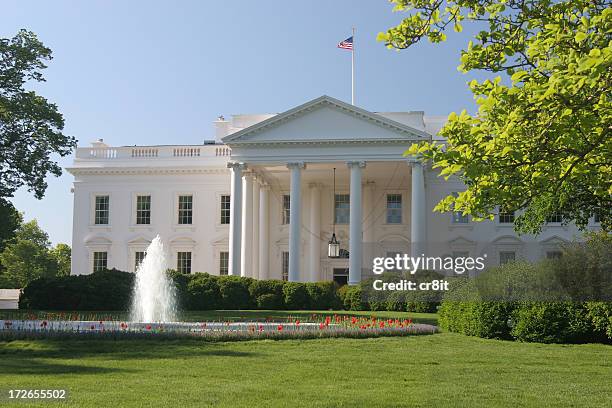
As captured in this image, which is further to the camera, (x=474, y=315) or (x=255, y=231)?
(x=255, y=231)

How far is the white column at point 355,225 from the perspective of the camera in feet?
133

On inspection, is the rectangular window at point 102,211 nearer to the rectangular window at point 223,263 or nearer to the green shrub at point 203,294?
the rectangular window at point 223,263

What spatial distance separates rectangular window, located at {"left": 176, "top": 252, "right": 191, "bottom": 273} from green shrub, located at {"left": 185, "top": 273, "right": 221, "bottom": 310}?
12670mm

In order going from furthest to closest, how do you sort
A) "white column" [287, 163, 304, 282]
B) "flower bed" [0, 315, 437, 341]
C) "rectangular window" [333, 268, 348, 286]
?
"rectangular window" [333, 268, 348, 286], "white column" [287, 163, 304, 282], "flower bed" [0, 315, 437, 341]

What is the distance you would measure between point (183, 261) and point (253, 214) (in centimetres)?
646

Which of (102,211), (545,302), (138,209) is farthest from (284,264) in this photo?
(545,302)

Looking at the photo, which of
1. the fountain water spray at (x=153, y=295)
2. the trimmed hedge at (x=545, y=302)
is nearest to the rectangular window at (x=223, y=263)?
the fountain water spray at (x=153, y=295)

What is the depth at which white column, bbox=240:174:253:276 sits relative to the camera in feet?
144

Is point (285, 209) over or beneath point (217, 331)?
over

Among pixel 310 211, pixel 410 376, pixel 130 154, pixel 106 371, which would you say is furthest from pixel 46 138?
pixel 410 376

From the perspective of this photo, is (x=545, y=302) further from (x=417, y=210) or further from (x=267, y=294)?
(x=417, y=210)

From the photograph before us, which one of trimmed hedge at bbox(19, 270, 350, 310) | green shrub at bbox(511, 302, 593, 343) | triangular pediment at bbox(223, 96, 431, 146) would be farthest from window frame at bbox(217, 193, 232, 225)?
A: green shrub at bbox(511, 302, 593, 343)

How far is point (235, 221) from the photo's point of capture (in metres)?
42.1

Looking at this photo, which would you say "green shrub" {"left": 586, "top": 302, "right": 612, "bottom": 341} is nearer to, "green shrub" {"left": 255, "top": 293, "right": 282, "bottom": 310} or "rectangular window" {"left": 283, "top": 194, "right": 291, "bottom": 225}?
"green shrub" {"left": 255, "top": 293, "right": 282, "bottom": 310}
